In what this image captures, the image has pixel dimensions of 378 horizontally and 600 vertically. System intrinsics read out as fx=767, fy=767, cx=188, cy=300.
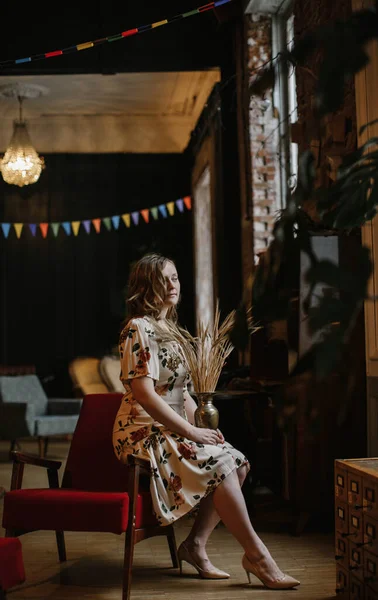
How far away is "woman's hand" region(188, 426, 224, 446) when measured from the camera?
288 centimetres

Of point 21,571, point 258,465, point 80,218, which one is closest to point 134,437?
point 21,571

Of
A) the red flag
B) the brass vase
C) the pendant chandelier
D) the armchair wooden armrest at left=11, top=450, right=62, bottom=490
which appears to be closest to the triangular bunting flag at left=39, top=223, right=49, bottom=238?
the pendant chandelier

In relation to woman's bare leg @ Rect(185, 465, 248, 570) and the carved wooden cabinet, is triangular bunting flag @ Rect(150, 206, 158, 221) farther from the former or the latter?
the carved wooden cabinet

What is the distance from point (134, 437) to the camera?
2.94 meters

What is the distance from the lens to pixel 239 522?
282 centimetres

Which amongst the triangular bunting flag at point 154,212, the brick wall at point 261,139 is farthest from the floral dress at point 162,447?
the triangular bunting flag at point 154,212

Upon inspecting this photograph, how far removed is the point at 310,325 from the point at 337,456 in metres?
2.83

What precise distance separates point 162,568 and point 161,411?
2.88 feet

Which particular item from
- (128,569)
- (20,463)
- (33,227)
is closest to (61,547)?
(20,463)

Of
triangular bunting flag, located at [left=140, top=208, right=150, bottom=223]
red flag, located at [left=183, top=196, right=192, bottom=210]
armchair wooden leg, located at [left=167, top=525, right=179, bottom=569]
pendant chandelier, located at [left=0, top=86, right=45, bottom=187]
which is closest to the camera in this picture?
armchair wooden leg, located at [left=167, top=525, right=179, bottom=569]

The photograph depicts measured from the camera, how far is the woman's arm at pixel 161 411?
112 inches

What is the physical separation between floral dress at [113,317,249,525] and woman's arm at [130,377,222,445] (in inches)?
1.3

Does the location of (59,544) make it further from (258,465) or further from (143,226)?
(143,226)

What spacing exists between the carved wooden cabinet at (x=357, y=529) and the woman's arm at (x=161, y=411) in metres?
0.54
